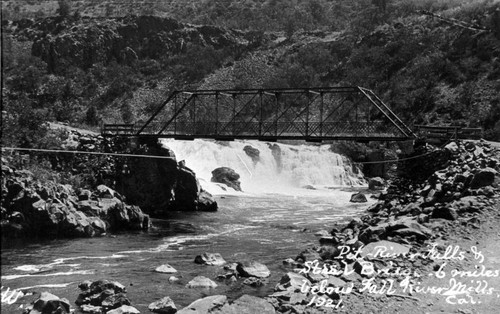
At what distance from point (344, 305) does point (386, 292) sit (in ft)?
4.21

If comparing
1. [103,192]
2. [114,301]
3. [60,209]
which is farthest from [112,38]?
[114,301]

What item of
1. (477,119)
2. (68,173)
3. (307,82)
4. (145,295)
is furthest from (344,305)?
(307,82)

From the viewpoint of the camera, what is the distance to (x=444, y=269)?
1377 centimetres

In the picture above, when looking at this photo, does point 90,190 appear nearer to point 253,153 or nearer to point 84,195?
point 84,195

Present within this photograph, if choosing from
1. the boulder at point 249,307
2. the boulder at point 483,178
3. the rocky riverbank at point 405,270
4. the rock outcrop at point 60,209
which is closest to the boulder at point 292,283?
the rocky riverbank at point 405,270

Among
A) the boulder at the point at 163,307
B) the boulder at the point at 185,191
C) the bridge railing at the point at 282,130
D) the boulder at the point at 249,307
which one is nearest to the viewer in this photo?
the boulder at the point at 249,307

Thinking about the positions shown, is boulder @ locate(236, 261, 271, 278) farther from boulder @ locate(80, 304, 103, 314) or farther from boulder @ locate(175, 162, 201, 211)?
boulder @ locate(175, 162, 201, 211)

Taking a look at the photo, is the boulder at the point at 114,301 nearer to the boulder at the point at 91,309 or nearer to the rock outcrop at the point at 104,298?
the rock outcrop at the point at 104,298

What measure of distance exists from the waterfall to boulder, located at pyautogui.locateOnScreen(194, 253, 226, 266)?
29.5 meters

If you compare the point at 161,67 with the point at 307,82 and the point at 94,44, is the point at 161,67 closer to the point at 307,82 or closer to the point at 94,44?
the point at 94,44

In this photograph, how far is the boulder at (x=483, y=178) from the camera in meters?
19.9

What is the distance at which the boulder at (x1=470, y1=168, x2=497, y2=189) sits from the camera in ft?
65.4

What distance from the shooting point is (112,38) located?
111m

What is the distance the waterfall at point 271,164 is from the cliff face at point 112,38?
57953 millimetres
